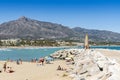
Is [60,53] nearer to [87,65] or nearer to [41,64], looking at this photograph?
[41,64]

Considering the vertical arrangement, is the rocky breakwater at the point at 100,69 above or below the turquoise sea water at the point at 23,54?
above

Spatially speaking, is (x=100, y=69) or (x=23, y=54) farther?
(x=23, y=54)

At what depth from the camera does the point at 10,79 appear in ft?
92.4

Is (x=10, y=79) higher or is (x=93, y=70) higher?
(x=93, y=70)

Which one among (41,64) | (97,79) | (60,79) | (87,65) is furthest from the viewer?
(41,64)

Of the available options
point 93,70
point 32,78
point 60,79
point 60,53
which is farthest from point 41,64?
point 60,53

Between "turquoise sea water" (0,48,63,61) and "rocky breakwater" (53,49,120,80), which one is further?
"turquoise sea water" (0,48,63,61)

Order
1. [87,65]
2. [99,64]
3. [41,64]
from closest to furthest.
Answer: [99,64], [87,65], [41,64]

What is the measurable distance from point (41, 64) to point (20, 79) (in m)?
15.2

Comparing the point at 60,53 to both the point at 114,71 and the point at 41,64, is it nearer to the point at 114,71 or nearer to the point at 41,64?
the point at 41,64

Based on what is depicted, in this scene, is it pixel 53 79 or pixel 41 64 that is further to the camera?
pixel 41 64

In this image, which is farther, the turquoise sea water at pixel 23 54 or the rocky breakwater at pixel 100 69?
the turquoise sea water at pixel 23 54

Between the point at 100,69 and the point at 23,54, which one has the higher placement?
the point at 100,69

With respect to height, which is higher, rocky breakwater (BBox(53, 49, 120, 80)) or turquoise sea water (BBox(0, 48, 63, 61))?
rocky breakwater (BBox(53, 49, 120, 80))
